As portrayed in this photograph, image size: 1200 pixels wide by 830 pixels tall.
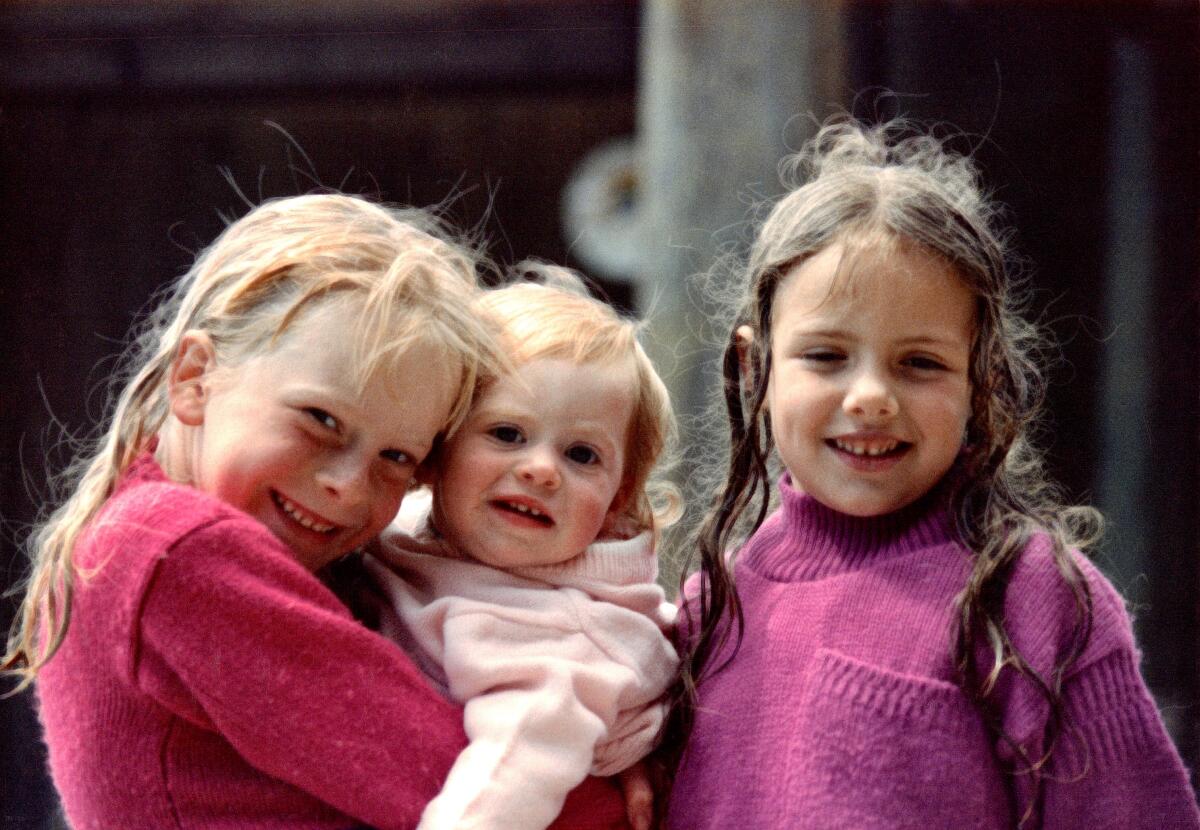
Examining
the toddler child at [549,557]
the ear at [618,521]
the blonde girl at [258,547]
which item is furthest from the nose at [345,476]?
the ear at [618,521]

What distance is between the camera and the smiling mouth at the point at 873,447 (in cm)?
154

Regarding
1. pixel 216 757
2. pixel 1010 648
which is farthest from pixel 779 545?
pixel 216 757

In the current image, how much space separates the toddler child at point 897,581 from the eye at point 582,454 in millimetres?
184

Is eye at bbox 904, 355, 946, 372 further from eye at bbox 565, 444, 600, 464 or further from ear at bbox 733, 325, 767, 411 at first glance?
eye at bbox 565, 444, 600, 464

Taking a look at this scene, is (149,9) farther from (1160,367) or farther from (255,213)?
(1160,367)

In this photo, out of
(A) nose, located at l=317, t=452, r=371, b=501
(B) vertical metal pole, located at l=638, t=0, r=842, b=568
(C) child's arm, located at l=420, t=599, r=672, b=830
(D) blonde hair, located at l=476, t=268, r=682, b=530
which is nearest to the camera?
(C) child's arm, located at l=420, t=599, r=672, b=830

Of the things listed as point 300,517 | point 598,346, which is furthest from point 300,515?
point 598,346

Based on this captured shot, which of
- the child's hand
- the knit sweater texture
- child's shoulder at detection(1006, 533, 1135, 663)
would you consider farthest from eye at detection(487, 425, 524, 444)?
child's shoulder at detection(1006, 533, 1135, 663)

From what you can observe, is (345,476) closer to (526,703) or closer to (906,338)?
(526,703)

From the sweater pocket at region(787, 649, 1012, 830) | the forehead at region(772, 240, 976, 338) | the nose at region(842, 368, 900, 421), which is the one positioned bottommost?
the sweater pocket at region(787, 649, 1012, 830)

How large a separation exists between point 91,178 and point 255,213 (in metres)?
2.38

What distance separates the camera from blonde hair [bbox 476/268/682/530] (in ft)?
5.13

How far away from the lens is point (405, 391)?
4.84 ft

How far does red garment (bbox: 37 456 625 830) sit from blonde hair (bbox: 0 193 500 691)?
79mm
